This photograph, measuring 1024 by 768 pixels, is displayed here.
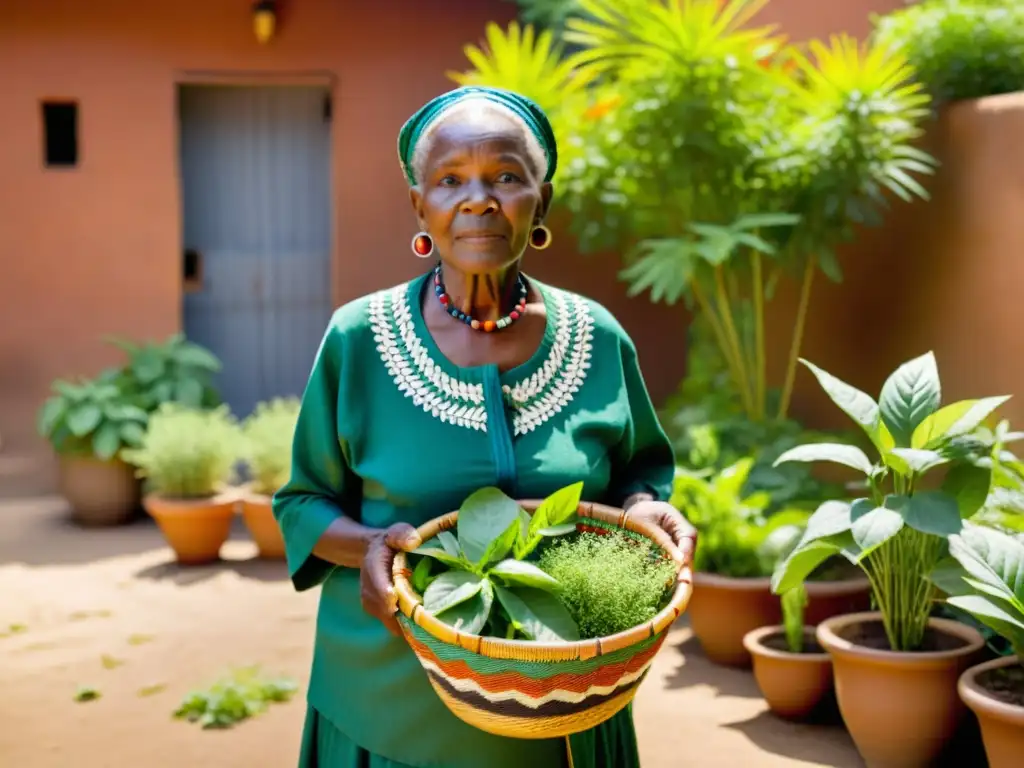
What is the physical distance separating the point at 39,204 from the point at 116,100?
0.91 metres

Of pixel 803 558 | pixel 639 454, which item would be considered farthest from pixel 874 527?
pixel 639 454

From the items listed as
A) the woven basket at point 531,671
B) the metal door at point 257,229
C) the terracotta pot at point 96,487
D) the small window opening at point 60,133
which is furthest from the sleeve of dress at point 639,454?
Answer: the small window opening at point 60,133

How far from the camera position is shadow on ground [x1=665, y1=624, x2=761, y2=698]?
4.69m

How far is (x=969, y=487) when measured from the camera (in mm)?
3502

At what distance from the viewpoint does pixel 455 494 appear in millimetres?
2055

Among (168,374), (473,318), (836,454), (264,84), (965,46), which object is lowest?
(168,374)

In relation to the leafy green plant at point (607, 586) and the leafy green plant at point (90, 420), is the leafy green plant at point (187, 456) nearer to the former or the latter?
the leafy green plant at point (90, 420)

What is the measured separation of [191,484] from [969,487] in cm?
462

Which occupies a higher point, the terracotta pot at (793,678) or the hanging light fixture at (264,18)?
the hanging light fixture at (264,18)

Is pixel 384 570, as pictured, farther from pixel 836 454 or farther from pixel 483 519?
pixel 836 454

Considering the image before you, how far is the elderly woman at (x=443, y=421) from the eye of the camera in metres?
2.03

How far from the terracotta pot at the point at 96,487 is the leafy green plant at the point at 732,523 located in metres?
4.27

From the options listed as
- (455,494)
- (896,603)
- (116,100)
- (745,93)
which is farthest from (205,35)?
(455,494)

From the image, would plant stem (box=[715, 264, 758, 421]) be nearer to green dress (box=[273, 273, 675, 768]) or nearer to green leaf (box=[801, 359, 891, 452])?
green leaf (box=[801, 359, 891, 452])
